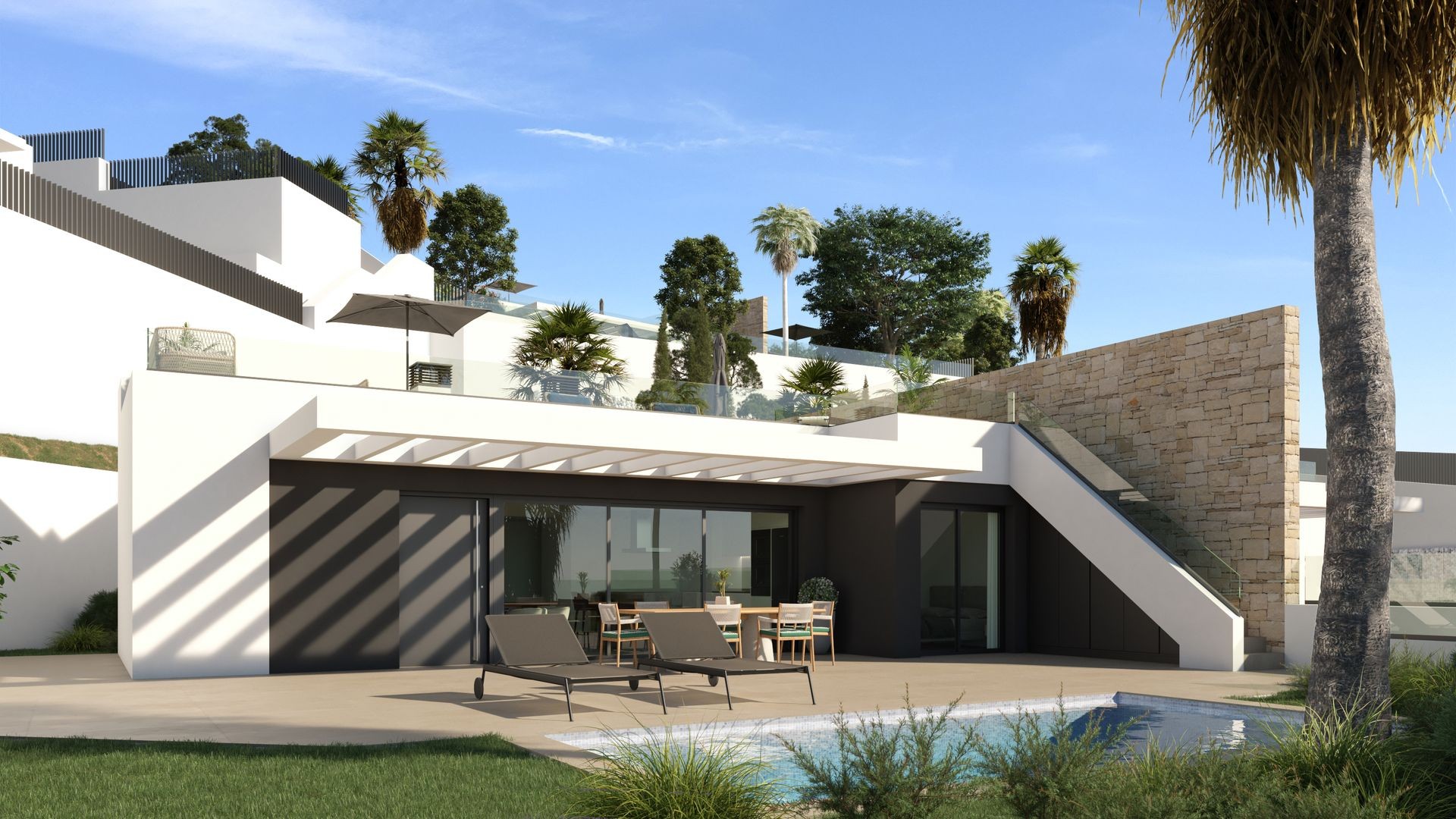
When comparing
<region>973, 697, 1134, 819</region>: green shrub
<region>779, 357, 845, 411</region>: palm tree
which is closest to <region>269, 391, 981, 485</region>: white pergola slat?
<region>973, 697, 1134, 819</region>: green shrub

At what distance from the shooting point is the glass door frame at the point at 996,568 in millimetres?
16328

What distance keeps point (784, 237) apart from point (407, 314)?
109 feet

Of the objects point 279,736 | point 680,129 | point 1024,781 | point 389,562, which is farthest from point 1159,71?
point 680,129

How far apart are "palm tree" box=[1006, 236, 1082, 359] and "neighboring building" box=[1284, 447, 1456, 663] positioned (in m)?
8.44

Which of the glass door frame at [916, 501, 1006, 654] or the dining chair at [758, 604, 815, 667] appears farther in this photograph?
the glass door frame at [916, 501, 1006, 654]

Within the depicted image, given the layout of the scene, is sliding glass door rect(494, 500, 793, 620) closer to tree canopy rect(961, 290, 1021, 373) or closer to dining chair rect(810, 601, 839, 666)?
dining chair rect(810, 601, 839, 666)

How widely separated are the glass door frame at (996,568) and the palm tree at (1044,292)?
12.6 meters

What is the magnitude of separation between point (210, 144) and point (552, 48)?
16.4 m

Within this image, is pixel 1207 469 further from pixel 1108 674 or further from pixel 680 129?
pixel 680 129

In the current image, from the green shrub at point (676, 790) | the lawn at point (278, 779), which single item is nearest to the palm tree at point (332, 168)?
the lawn at point (278, 779)

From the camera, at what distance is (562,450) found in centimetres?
1321

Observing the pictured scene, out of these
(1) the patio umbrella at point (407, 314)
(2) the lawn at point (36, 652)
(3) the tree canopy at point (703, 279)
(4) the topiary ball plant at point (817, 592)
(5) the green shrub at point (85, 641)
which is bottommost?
(2) the lawn at point (36, 652)

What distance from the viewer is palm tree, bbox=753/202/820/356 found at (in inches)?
1815

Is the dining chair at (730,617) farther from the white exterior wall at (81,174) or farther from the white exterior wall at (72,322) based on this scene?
the white exterior wall at (81,174)
